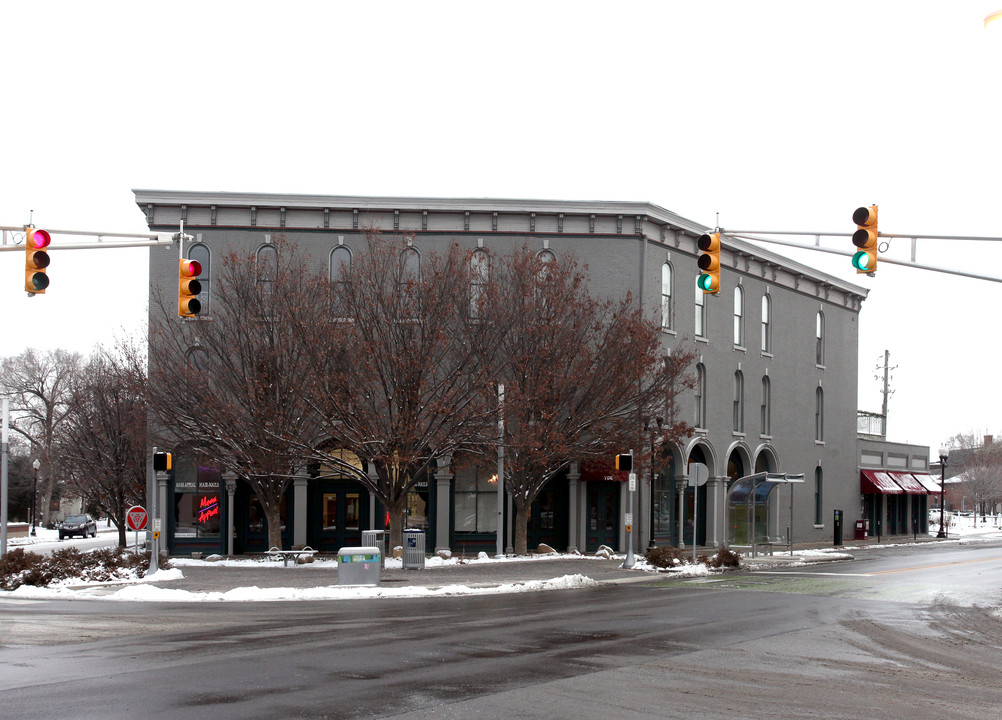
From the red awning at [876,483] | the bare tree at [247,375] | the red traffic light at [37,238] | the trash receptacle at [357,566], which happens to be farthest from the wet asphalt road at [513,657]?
the red awning at [876,483]

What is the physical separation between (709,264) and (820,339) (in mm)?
34832

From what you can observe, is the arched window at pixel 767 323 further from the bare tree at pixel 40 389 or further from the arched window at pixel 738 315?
the bare tree at pixel 40 389

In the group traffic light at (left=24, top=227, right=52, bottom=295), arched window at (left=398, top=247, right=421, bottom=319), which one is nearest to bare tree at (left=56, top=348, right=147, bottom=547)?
arched window at (left=398, top=247, right=421, bottom=319)

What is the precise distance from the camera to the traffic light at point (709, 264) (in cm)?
1795

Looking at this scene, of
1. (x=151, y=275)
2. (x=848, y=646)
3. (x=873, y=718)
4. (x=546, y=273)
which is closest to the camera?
(x=873, y=718)

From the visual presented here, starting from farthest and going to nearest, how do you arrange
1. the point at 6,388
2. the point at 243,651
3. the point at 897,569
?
the point at 6,388, the point at 897,569, the point at 243,651

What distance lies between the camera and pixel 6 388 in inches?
3329

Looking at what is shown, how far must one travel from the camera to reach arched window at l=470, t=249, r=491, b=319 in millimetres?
32344

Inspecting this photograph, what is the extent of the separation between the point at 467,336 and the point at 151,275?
11950 mm

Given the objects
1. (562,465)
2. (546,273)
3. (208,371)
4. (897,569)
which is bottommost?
(897,569)

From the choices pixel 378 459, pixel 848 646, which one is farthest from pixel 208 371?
pixel 848 646

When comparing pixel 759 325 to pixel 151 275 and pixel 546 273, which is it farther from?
pixel 151 275

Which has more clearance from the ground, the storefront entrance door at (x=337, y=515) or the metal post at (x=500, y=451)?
the metal post at (x=500, y=451)

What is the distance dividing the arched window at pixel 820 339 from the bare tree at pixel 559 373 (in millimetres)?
18438
